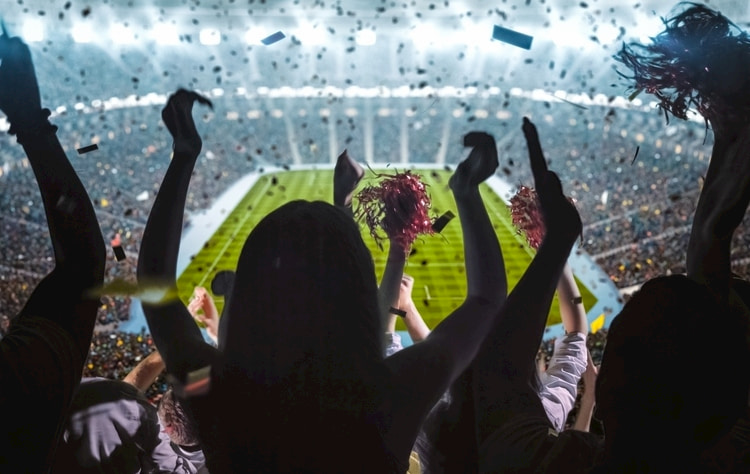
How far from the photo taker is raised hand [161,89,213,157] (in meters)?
1.27

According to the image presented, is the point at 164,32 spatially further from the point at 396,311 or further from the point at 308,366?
the point at 308,366

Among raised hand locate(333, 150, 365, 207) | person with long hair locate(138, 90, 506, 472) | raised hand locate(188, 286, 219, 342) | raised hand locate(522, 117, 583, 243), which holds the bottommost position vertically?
raised hand locate(188, 286, 219, 342)

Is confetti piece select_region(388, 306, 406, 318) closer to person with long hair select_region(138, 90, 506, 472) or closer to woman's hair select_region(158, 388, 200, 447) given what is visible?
person with long hair select_region(138, 90, 506, 472)

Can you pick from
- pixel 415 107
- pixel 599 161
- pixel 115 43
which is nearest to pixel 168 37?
pixel 115 43

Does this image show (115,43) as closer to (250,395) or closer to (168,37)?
(168,37)

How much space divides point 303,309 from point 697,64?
111 centimetres

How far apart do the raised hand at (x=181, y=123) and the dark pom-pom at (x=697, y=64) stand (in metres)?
1.04

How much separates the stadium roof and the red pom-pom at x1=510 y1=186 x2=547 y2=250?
10.9 metres

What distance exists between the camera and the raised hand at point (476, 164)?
1285 mm

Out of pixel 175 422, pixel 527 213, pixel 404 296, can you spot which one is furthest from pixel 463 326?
pixel 175 422

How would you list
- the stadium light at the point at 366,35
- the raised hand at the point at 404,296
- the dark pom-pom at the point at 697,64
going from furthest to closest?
the stadium light at the point at 366,35, the raised hand at the point at 404,296, the dark pom-pom at the point at 697,64

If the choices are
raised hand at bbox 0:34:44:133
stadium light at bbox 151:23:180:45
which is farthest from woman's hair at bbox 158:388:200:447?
stadium light at bbox 151:23:180:45

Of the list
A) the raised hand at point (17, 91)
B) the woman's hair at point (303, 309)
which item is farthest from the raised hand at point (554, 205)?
the raised hand at point (17, 91)

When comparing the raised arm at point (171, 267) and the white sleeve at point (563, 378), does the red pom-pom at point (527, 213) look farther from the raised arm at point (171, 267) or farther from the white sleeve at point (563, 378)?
the raised arm at point (171, 267)
